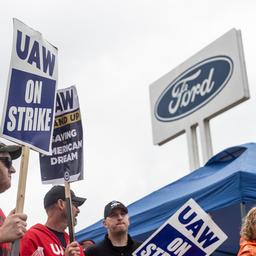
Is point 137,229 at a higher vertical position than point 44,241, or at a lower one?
higher

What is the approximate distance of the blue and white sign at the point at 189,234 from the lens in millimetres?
4617

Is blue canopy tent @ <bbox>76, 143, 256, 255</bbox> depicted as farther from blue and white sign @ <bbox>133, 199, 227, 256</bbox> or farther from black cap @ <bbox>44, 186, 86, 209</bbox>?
black cap @ <bbox>44, 186, 86, 209</bbox>

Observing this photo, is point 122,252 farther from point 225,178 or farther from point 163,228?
point 225,178

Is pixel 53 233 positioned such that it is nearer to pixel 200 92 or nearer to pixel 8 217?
pixel 8 217

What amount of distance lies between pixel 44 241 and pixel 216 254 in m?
3.78

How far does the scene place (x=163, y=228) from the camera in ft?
15.1

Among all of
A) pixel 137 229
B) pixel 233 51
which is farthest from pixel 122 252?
pixel 233 51

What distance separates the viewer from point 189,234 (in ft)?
15.3

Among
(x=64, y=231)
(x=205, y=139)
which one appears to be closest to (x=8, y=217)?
(x=64, y=231)

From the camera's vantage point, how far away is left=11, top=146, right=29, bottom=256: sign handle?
9.87 ft

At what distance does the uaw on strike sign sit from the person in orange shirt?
130 centimetres

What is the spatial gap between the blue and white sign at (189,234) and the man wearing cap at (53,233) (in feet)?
2.03

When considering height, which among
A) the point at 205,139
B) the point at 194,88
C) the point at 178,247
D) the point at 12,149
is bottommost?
the point at 178,247

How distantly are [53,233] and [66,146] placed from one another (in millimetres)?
693
